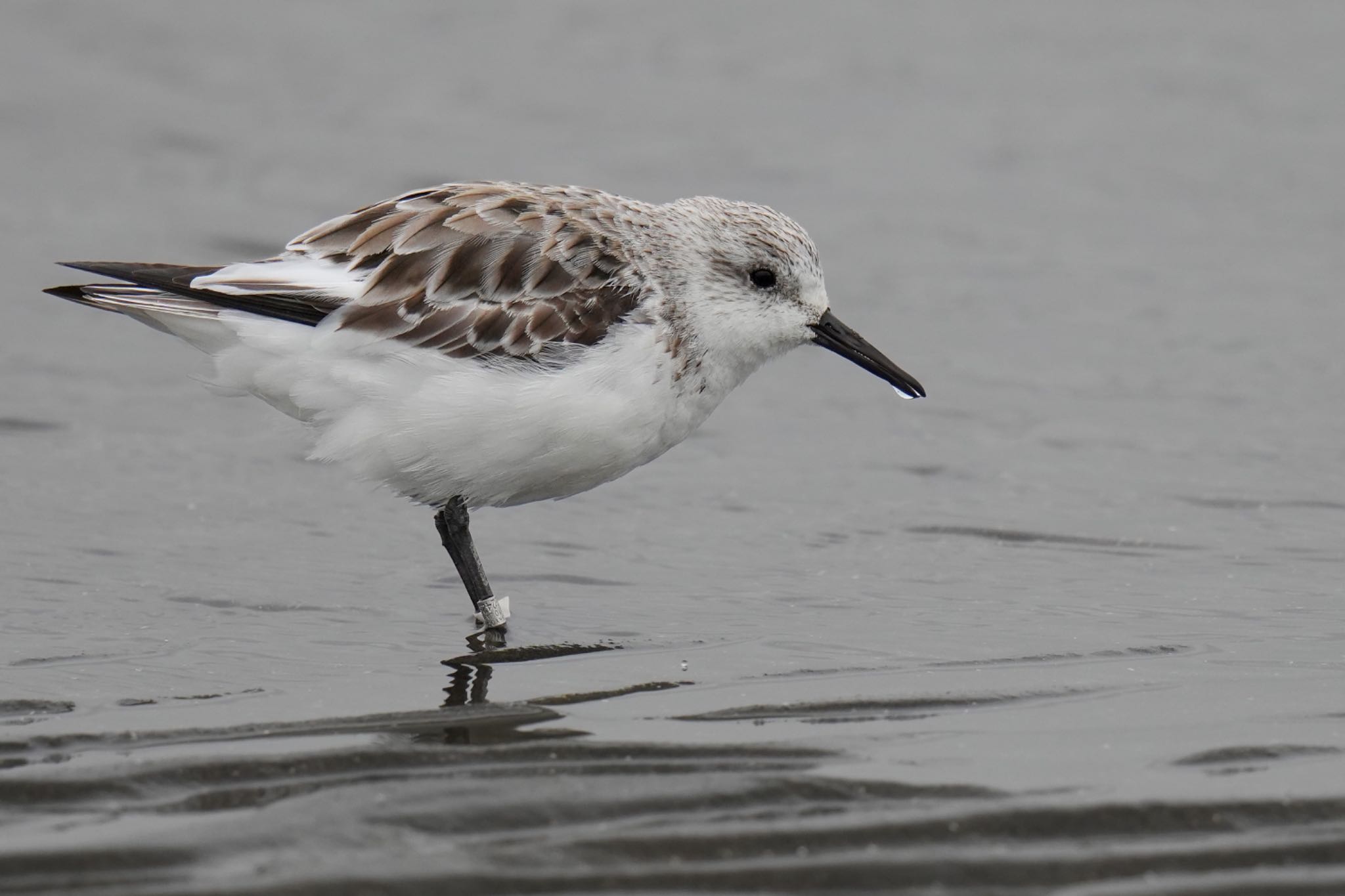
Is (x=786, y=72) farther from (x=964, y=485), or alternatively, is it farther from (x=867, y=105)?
(x=964, y=485)

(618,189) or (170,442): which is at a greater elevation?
(618,189)

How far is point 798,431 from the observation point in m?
10.0

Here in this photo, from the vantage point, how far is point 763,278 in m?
7.03

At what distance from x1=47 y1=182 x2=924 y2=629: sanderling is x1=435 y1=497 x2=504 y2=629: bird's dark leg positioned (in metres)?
0.01

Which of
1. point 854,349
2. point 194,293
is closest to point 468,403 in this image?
point 194,293

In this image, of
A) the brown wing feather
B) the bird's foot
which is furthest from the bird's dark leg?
the brown wing feather

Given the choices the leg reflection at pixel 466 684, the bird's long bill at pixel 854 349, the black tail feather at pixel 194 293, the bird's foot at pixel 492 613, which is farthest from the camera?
the bird's long bill at pixel 854 349

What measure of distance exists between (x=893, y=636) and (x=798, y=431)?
3281 millimetres

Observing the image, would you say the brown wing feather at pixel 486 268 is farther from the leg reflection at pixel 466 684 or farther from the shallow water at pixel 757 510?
the leg reflection at pixel 466 684

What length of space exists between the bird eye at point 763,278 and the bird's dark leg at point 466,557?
55.8 inches

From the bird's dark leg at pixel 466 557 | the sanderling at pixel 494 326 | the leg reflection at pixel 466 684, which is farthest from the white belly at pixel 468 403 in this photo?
the leg reflection at pixel 466 684

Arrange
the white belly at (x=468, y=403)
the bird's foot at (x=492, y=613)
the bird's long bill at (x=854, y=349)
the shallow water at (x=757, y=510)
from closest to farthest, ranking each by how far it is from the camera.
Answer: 1. the shallow water at (x=757, y=510)
2. the white belly at (x=468, y=403)
3. the bird's foot at (x=492, y=613)
4. the bird's long bill at (x=854, y=349)

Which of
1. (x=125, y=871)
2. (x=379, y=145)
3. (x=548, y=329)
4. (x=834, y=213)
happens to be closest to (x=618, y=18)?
(x=379, y=145)

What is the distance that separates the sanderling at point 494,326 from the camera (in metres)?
6.51
